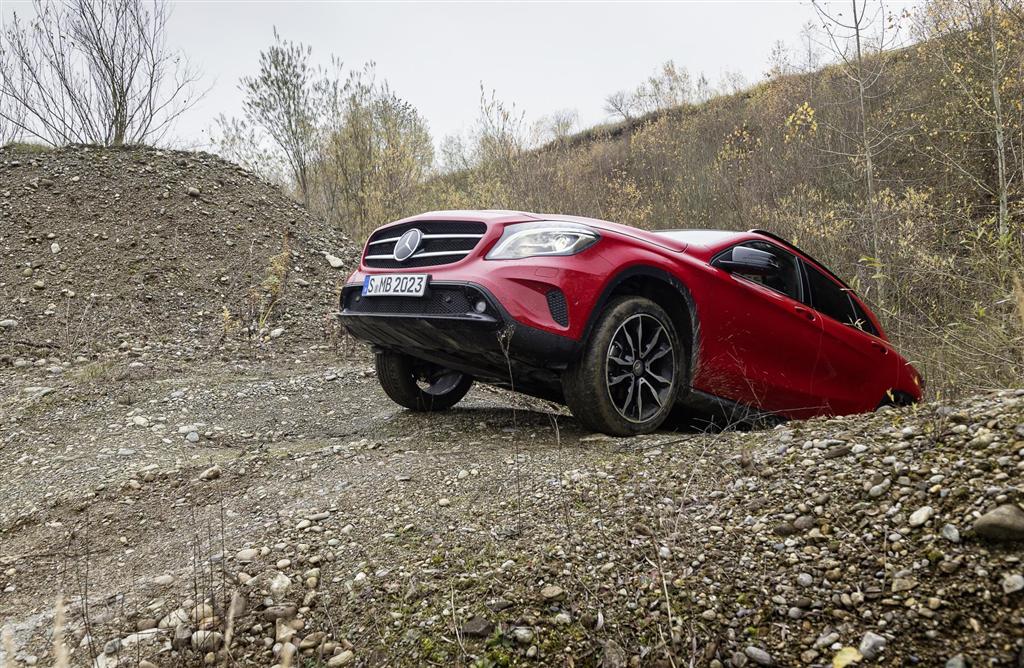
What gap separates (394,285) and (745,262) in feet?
6.92

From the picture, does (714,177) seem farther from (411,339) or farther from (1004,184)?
(411,339)

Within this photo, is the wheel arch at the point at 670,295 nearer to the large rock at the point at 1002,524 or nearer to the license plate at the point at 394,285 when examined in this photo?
the license plate at the point at 394,285

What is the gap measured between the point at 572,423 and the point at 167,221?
24.7ft

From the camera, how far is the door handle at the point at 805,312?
15.5 ft

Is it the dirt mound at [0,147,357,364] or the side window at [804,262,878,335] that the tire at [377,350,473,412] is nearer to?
the side window at [804,262,878,335]

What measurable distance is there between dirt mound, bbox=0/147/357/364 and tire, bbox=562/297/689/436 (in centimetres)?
504

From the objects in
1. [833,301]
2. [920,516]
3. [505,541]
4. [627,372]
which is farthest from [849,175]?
[505,541]

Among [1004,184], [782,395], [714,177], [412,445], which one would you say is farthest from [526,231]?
[714,177]

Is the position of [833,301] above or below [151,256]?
below

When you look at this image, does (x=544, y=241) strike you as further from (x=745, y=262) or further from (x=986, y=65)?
(x=986, y=65)

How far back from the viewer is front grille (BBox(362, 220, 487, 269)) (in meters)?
3.74

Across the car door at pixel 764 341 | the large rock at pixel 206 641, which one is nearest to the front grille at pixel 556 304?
the car door at pixel 764 341

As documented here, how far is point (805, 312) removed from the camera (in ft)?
15.7

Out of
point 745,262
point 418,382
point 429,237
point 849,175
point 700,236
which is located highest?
point 849,175
